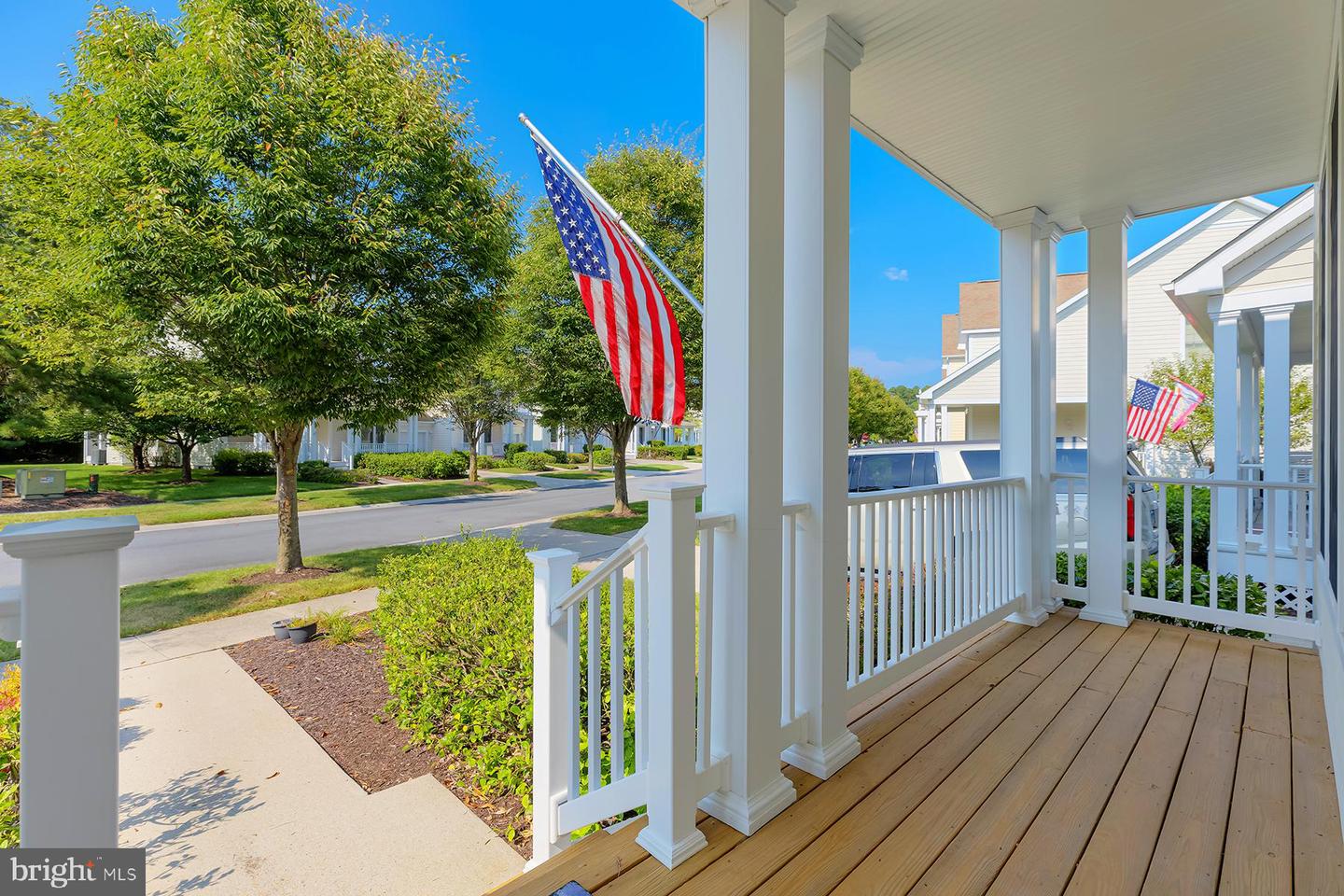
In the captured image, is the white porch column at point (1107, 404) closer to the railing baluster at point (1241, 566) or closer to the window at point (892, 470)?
the railing baluster at point (1241, 566)

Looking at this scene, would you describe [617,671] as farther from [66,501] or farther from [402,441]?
[402,441]

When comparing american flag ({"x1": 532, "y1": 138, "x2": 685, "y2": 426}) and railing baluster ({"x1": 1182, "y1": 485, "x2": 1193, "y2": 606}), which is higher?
american flag ({"x1": 532, "y1": 138, "x2": 685, "y2": 426})

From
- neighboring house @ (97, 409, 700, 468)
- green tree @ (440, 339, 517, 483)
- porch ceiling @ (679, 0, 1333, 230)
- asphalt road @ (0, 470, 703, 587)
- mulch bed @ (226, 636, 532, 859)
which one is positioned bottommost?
mulch bed @ (226, 636, 532, 859)

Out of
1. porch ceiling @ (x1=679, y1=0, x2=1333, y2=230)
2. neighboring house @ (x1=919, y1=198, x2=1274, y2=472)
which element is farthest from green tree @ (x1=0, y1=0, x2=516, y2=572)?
neighboring house @ (x1=919, y1=198, x2=1274, y2=472)

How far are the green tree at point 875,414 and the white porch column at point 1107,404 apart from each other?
71.8 feet

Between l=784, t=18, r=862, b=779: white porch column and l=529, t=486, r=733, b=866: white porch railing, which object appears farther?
l=784, t=18, r=862, b=779: white porch column

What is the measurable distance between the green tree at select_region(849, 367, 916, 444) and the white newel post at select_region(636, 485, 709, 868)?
24794mm

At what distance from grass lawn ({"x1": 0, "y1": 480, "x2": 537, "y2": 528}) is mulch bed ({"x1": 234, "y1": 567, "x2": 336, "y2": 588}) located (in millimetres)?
1500

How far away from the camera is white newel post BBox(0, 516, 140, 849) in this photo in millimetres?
761

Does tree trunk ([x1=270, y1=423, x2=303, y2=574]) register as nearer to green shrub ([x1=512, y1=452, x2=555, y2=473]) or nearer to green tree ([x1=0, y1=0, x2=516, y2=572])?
green tree ([x1=0, y1=0, x2=516, y2=572])

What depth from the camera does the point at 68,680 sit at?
795 millimetres

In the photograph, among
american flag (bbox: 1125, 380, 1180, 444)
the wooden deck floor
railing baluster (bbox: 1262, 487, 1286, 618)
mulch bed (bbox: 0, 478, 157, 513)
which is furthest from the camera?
mulch bed (bbox: 0, 478, 157, 513)

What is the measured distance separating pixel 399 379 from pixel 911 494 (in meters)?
5.53

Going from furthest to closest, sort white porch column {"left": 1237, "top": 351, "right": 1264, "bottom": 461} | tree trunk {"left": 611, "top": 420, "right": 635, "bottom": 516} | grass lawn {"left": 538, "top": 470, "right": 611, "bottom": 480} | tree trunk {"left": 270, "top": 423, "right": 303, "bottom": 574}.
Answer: grass lawn {"left": 538, "top": 470, "right": 611, "bottom": 480} → tree trunk {"left": 611, "top": 420, "right": 635, "bottom": 516} → white porch column {"left": 1237, "top": 351, "right": 1264, "bottom": 461} → tree trunk {"left": 270, "top": 423, "right": 303, "bottom": 574}
